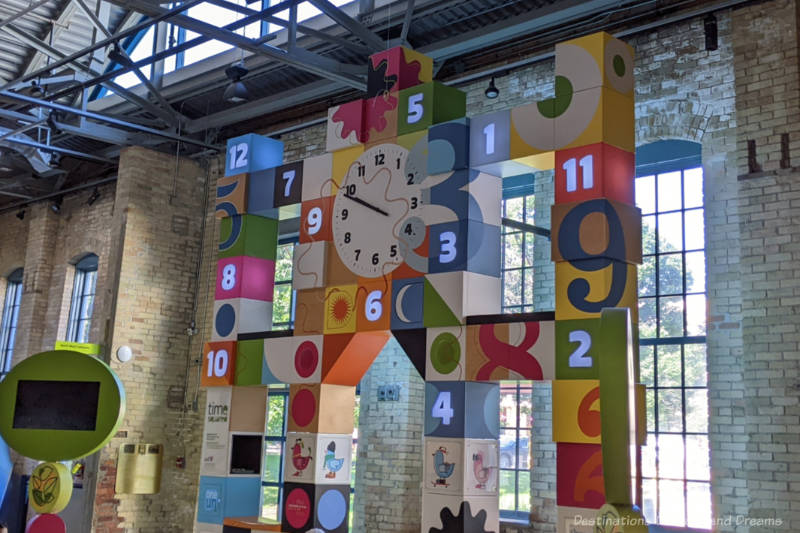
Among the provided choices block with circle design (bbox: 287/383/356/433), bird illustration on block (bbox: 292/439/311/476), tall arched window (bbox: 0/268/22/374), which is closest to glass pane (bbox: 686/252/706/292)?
block with circle design (bbox: 287/383/356/433)

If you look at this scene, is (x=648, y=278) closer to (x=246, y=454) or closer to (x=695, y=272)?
(x=695, y=272)

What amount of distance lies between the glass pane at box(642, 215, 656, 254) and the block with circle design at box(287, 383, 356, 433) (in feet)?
11.6

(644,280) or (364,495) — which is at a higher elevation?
(644,280)

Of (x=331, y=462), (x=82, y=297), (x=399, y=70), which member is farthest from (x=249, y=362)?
(x=82, y=297)

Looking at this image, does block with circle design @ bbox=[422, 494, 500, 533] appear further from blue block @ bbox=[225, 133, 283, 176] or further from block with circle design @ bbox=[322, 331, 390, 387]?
blue block @ bbox=[225, 133, 283, 176]

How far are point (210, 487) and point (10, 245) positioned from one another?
39.2 feet

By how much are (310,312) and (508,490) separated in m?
3.46

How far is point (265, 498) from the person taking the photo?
39.9 feet

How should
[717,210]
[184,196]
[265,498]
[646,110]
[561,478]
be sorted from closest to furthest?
[561,478], [717,210], [646,110], [265,498], [184,196]

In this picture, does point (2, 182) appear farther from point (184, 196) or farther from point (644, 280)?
point (644, 280)

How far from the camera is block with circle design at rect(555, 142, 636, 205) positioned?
5.88m

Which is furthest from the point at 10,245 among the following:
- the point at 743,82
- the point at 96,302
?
the point at 743,82

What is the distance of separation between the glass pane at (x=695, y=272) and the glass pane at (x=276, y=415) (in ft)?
20.4

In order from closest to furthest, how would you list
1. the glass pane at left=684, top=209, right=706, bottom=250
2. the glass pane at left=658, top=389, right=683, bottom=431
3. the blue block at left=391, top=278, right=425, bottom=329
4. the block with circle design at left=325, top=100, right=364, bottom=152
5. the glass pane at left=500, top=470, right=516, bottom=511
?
the blue block at left=391, top=278, right=425, bottom=329
the block with circle design at left=325, top=100, right=364, bottom=152
the glass pane at left=658, top=389, right=683, bottom=431
the glass pane at left=684, top=209, right=706, bottom=250
the glass pane at left=500, top=470, right=516, bottom=511
